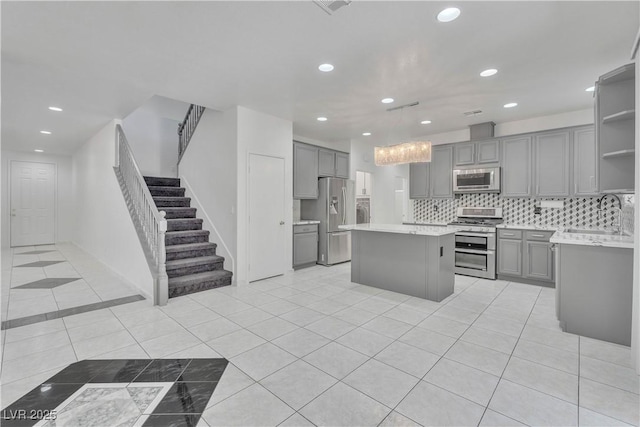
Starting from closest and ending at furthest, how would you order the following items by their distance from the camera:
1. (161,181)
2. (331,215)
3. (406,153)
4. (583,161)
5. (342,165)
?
(406,153) → (583,161) → (331,215) → (161,181) → (342,165)

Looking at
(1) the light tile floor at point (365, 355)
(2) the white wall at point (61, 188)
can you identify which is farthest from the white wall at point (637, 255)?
(2) the white wall at point (61, 188)

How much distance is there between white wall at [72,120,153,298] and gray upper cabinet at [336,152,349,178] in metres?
4.11

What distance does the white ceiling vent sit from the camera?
209 centimetres

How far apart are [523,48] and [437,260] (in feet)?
8.08

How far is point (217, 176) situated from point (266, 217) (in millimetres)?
1126

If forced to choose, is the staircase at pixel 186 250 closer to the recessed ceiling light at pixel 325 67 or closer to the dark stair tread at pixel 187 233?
the dark stair tread at pixel 187 233

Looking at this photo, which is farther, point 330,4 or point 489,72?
point 489,72

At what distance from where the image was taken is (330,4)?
2.14 m

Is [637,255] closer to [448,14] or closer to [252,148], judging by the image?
[448,14]

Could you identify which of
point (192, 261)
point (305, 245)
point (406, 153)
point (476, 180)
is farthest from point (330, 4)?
point (476, 180)

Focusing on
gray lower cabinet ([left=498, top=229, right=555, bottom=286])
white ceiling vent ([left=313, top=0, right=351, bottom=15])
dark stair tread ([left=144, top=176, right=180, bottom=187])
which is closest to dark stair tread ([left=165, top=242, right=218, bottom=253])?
dark stair tread ([left=144, top=176, right=180, bottom=187])

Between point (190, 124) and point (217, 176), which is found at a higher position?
point (190, 124)

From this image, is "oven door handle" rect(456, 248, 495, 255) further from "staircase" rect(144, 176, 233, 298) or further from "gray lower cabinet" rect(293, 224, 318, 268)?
"staircase" rect(144, 176, 233, 298)

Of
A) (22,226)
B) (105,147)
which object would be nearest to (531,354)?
(105,147)
